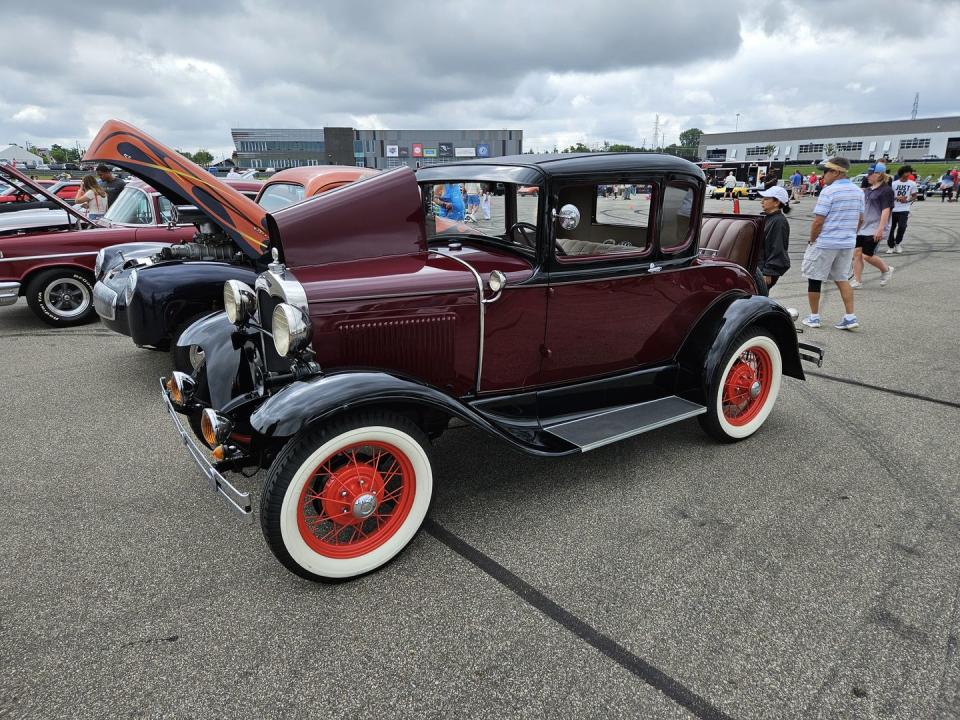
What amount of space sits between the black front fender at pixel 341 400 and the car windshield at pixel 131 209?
573 cm

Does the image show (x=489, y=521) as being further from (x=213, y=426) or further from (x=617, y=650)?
(x=213, y=426)

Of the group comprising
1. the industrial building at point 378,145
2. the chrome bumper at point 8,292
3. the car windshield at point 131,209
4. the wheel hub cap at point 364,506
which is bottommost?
the wheel hub cap at point 364,506

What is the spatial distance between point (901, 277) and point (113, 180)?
1220cm

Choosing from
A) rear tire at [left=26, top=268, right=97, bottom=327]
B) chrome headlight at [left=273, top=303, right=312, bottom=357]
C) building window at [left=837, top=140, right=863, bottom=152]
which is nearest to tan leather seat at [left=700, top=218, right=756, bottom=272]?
A: chrome headlight at [left=273, top=303, right=312, bottom=357]

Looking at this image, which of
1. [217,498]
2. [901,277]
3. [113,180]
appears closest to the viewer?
[217,498]

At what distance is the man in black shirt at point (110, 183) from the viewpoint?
318 inches

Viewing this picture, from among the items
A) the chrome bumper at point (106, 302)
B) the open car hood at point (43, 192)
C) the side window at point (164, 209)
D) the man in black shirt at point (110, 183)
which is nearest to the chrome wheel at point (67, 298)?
the open car hood at point (43, 192)

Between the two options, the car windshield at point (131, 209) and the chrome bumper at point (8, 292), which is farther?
the car windshield at point (131, 209)

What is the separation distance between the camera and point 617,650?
2.13m

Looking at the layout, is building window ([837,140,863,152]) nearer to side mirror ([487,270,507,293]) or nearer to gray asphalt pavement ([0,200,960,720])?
gray asphalt pavement ([0,200,960,720])

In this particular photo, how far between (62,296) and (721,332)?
7057 millimetres

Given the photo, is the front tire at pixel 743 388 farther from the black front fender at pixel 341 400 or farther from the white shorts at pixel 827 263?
the white shorts at pixel 827 263

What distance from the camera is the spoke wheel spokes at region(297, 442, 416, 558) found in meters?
2.46

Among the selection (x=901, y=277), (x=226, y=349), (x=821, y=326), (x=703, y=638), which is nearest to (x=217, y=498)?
(x=226, y=349)
